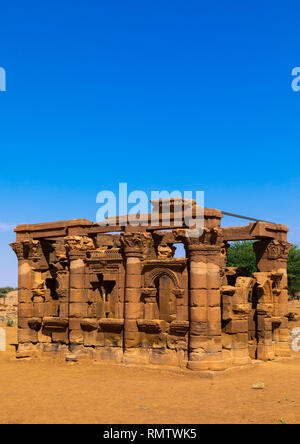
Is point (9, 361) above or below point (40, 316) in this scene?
below

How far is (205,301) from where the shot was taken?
56.6ft

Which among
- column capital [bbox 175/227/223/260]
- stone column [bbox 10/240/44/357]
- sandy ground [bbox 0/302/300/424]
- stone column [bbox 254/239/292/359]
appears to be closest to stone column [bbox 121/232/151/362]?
sandy ground [bbox 0/302/300/424]

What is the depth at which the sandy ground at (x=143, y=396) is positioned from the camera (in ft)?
38.9

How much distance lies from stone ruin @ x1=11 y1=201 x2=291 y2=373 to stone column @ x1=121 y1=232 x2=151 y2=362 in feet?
0.13

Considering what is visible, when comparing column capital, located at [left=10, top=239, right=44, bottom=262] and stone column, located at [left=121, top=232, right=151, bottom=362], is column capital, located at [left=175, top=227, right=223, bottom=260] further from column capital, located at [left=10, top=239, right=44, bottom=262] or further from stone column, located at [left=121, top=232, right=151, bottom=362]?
column capital, located at [left=10, top=239, right=44, bottom=262]

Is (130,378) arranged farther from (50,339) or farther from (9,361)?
(9,361)

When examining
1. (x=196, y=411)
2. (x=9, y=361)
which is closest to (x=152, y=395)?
(x=196, y=411)

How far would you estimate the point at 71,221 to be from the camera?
20.8 metres

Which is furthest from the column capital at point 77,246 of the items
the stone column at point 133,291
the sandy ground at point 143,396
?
the sandy ground at point 143,396

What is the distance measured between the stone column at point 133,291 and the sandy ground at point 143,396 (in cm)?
82

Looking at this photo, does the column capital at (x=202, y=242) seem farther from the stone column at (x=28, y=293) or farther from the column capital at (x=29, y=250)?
the stone column at (x=28, y=293)
